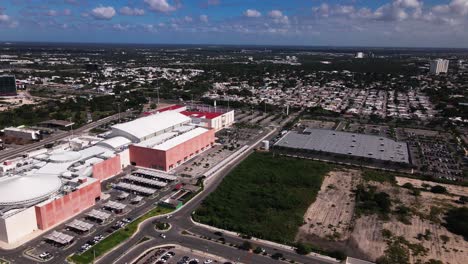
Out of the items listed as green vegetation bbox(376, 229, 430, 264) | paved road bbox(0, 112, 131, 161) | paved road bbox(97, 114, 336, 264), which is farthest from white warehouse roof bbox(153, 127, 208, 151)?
green vegetation bbox(376, 229, 430, 264)

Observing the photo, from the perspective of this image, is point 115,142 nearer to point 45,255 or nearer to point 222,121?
point 45,255

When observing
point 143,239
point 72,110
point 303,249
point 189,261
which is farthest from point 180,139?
point 72,110

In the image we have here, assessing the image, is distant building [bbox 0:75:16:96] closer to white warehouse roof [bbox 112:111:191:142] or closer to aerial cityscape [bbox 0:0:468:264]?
aerial cityscape [bbox 0:0:468:264]

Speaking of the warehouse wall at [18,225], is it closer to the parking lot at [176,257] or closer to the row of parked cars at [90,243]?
the row of parked cars at [90,243]

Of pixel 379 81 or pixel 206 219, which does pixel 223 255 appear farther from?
pixel 379 81

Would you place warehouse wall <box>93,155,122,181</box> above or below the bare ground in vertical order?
above
